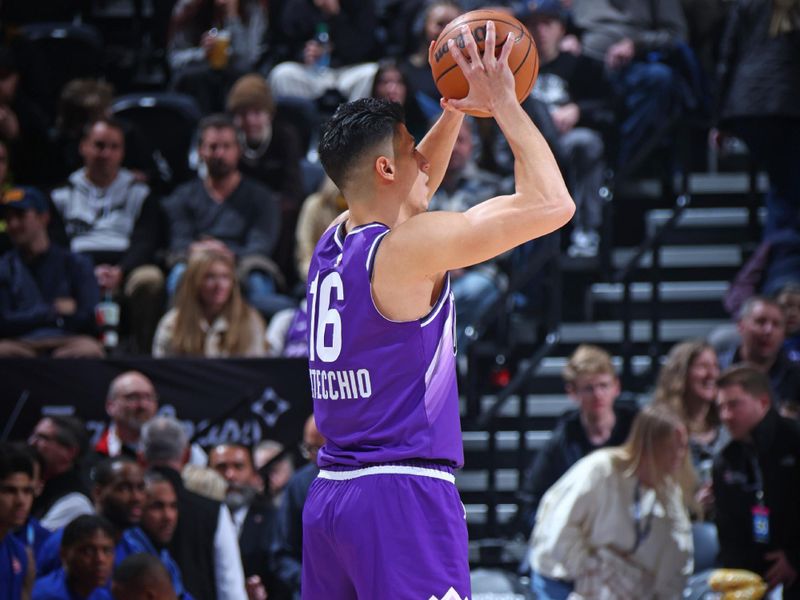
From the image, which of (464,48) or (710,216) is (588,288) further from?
(464,48)

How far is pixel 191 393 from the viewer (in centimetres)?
814

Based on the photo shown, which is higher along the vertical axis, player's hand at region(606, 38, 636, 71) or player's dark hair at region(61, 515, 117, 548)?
player's hand at region(606, 38, 636, 71)

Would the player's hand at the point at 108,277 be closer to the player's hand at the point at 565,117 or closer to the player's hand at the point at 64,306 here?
the player's hand at the point at 64,306

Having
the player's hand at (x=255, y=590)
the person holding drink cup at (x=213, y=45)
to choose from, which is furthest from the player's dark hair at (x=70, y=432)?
the person holding drink cup at (x=213, y=45)

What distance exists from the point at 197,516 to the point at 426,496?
109 inches

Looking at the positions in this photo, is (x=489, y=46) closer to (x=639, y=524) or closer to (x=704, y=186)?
(x=639, y=524)

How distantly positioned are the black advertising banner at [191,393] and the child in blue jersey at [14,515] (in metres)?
1.52

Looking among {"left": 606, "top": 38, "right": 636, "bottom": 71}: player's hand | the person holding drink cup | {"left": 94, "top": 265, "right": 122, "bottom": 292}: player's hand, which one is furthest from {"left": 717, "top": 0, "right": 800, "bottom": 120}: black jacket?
{"left": 94, "top": 265, "right": 122, "bottom": 292}: player's hand

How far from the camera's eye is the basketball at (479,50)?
173 inches

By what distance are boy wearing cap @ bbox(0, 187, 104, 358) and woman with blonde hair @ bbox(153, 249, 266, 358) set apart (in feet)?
1.74

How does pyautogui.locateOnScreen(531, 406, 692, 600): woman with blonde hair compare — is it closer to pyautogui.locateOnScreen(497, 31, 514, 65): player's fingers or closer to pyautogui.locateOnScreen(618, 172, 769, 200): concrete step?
pyautogui.locateOnScreen(497, 31, 514, 65): player's fingers

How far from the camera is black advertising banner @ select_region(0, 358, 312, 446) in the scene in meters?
8.08

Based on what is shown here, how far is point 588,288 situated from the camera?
34.0ft

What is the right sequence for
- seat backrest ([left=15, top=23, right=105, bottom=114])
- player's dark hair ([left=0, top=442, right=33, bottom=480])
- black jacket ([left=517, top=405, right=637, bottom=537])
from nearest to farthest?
player's dark hair ([left=0, top=442, right=33, bottom=480]) → black jacket ([left=517, top=405, right=637, bottom=537]) → seat backrest ([left=15, top=23, right=105, bottom=114])
